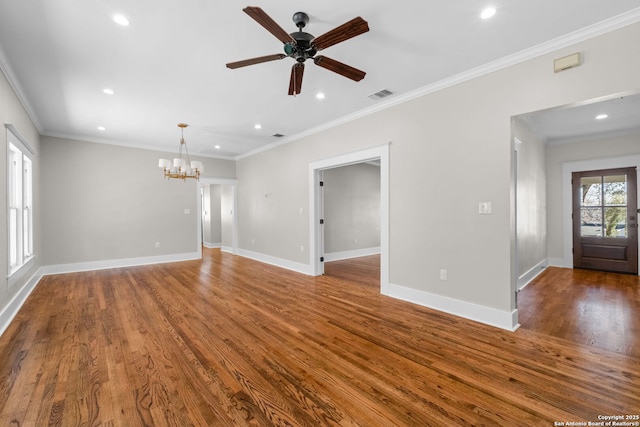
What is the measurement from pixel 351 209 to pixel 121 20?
5.98 meters

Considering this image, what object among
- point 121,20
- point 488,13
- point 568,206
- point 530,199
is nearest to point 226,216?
point 121,20

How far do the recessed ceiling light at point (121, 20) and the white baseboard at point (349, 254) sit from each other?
5570 millimetres

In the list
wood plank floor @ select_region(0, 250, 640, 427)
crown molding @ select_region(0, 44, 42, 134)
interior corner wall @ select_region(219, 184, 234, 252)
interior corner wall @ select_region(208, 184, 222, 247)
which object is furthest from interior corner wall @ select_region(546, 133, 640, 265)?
interior corner wall @ select_region(208, 184, 222, 247)

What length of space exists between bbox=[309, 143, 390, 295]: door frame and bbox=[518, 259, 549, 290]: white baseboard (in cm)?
225

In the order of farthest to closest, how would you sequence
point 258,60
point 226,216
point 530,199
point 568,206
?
point 226,216
point 568,206
point 530,199
point 258,60

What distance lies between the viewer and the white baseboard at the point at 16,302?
2.99m

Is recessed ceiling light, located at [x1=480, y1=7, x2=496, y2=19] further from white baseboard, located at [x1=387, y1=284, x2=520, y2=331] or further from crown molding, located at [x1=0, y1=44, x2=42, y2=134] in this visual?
crown molding, located at [x1=0, y1=44, x2=42, y2=134]

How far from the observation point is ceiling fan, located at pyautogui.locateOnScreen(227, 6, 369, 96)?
1882mm

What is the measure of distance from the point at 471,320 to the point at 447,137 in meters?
2.17

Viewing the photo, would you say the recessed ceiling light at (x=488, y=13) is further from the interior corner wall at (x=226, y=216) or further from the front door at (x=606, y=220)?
the interior corner wall at (x=226, y=216)

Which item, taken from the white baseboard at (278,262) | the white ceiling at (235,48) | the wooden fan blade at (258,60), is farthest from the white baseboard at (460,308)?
the wooden fan blade at (258,60)

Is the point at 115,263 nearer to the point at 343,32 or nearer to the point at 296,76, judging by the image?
the point at 296,76

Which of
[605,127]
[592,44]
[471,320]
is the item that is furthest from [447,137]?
[605,127]

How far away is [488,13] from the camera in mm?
2236
